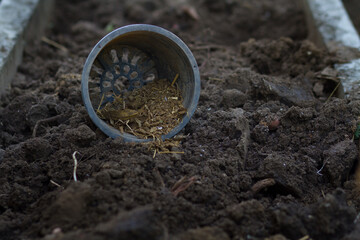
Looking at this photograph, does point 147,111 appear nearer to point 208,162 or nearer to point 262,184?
point 208,162

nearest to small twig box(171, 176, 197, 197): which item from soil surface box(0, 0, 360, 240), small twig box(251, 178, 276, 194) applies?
soil surface box(0, 0, 360, 240)

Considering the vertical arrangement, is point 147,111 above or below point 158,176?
above

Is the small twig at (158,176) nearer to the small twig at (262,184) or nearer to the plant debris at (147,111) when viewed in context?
the plant debris at (147,111)

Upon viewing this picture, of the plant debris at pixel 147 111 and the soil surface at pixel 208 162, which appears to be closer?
the soil surface at pixel 208 162

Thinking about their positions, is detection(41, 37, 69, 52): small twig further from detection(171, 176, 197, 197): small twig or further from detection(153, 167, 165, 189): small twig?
detection(171, 176, 197, 197): small twig

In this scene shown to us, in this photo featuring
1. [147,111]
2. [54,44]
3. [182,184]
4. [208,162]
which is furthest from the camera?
[54,44]

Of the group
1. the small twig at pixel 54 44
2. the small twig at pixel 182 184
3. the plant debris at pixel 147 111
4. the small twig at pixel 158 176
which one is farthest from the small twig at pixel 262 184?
the small twig at pixel 54 44

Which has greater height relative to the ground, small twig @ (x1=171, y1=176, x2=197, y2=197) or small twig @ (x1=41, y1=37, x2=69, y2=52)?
small twig @ (x1=41, y1=37, x2=69, y2=52)

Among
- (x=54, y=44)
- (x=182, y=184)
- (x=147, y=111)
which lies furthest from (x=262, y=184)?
(x=54, y=44)
